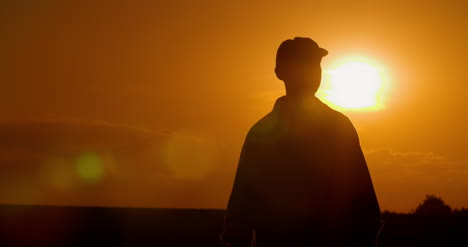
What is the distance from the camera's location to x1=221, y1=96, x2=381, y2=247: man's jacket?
5066 mm

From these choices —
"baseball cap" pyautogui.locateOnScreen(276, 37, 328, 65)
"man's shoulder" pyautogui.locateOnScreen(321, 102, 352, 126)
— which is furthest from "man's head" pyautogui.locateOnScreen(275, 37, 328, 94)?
"man's shoulder" pyautogui.locateOnScreen(321, 102, 352, 126)

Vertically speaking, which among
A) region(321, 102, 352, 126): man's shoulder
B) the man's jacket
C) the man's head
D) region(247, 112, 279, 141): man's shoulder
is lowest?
the man's jacket

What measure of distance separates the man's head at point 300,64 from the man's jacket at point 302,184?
0.32 ft

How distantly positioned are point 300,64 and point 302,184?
0.82m

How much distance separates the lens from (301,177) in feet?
16.9

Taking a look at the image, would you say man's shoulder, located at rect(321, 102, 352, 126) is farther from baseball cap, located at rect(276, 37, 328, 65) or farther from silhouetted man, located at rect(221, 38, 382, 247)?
baseball cap, located at rect(276, 37, 328, 65)

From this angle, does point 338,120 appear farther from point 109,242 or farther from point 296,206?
point 109,242

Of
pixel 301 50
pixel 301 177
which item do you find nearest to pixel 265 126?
pixel 301 177

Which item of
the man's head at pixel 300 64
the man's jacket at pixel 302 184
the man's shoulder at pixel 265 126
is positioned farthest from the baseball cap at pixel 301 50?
the man's shoulder at pixel 265 126

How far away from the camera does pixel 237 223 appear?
5.21 meters

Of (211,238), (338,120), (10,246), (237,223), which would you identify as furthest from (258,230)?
(211,238)

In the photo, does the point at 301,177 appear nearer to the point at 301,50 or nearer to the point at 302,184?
the point at 302,184

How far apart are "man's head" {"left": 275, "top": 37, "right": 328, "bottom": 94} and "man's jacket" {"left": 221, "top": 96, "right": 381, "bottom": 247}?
98mm

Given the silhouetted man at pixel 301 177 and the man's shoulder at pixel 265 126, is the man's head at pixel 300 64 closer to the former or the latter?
the silhouetted man at pixel 301 177
